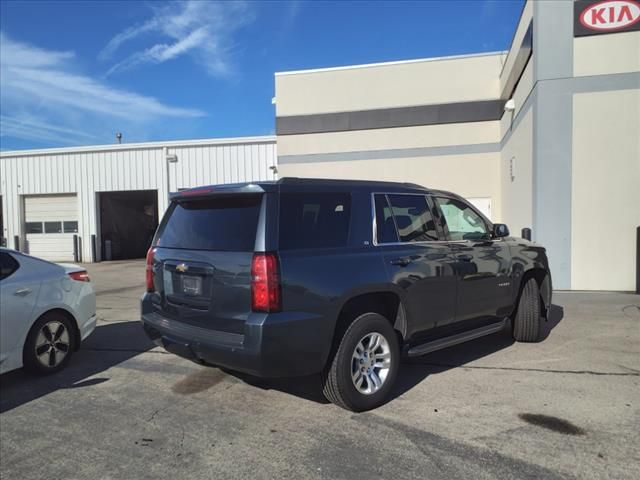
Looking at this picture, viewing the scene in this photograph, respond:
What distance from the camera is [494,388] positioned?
4.55 m

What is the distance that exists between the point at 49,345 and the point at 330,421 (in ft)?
10.7

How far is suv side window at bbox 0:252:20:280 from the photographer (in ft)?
16.2

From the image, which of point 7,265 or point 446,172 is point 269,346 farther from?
point 446,172

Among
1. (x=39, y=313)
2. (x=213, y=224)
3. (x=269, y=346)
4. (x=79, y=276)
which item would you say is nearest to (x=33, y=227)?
(x=79, y=276)

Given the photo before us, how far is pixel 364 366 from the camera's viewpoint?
4.08m

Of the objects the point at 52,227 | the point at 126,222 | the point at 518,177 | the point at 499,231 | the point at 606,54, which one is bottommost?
the point at 499,231

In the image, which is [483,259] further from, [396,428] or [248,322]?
[248,322]

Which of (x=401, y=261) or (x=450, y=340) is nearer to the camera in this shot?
(x=401, y=261)

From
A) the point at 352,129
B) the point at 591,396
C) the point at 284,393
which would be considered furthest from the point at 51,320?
the point at 352,129

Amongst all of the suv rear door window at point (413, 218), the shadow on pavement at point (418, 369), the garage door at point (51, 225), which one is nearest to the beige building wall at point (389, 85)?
the shadow on pavement at point (418, 369)

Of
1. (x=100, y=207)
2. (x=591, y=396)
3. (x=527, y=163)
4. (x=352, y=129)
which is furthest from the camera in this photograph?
(x=100, y=207)

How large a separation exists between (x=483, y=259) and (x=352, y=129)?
40.0ft

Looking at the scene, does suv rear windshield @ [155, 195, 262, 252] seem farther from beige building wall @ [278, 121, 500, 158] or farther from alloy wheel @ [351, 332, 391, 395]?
beige building wall @ [278, 121, 500, 158]

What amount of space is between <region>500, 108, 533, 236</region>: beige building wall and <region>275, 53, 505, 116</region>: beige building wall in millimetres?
2617
